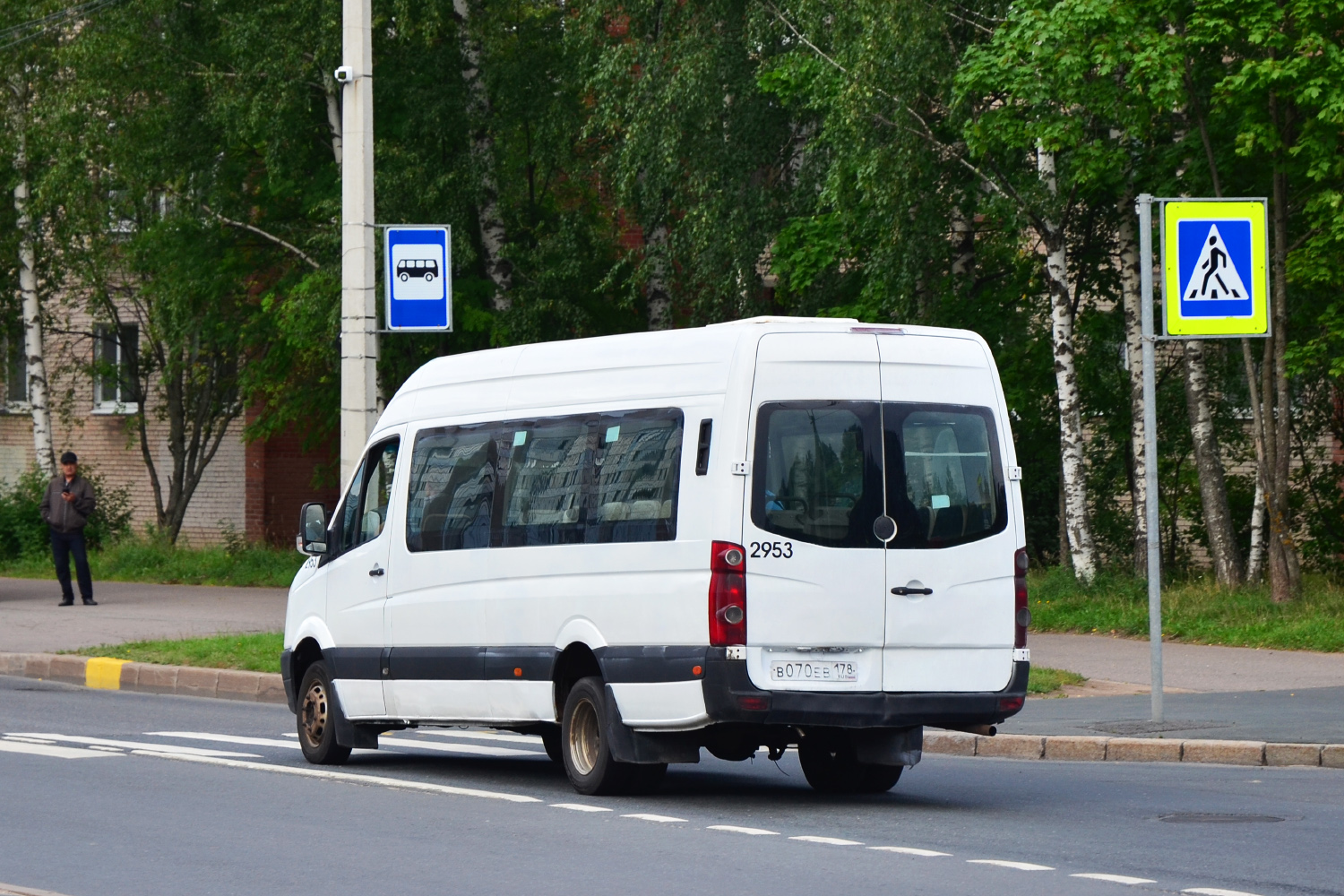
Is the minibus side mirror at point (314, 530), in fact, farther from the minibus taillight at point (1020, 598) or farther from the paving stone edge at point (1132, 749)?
the minibus taillight at point (1020, 598)

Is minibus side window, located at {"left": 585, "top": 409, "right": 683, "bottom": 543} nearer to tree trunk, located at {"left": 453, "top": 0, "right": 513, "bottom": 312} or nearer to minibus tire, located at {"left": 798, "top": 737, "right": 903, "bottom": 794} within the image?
minibus tire, located at {"left": 798, "top": 737, "right": 903, "bottom": 794}

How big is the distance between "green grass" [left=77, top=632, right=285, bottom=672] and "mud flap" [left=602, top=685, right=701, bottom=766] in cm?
787

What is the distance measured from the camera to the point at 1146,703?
578 inches

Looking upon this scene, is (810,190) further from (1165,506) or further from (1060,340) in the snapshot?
(1165,506)

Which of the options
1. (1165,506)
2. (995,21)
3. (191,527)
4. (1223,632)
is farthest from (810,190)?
(191,527)

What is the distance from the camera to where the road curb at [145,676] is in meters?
17.5

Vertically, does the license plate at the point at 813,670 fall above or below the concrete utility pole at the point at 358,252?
below

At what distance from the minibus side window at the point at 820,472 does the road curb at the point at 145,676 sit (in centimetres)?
780

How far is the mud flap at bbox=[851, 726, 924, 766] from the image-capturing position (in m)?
10.5

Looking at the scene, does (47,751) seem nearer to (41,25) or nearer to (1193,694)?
(1193,694)

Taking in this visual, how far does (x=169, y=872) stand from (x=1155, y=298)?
19.2 m

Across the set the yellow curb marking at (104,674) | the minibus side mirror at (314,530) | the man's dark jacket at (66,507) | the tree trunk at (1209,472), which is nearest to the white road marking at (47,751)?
the minibus side mirror at (314,530)

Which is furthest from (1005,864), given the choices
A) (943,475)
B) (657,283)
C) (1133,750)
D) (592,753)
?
(657,283)

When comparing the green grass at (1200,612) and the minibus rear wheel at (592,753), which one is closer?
the minibus rear wheel at (592,753)
